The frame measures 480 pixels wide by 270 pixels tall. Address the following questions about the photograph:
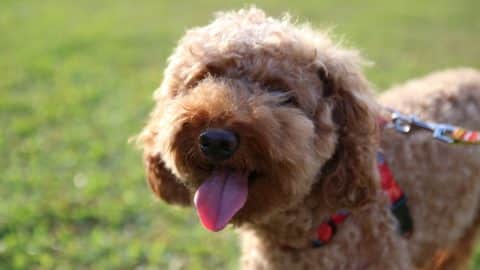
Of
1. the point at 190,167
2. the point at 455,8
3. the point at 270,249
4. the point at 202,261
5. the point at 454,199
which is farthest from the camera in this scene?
the point at 455,8

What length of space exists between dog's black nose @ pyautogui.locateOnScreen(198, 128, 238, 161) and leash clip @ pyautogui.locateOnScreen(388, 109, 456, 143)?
109 centimetres

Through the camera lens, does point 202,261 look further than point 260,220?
Yes

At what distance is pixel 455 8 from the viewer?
14.2 m

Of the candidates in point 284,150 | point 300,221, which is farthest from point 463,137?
point 284,150

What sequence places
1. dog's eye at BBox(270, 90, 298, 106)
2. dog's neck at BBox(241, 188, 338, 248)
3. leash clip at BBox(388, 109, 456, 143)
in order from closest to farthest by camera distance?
dog's eye at BBox(270, 90, 298, 106)
dog's neck at BBox(241, 188, 338, 248)
leash clip at BBox(388, 109, 456, 143)

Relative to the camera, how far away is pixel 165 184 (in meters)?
2.78

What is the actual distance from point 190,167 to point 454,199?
148 centimetres

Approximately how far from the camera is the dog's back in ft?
9.46

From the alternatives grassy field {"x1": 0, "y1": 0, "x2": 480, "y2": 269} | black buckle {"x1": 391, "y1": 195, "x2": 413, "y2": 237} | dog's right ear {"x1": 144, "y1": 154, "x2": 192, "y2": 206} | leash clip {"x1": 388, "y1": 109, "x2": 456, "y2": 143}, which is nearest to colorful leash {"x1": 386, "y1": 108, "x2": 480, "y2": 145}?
leash clip {"x1": 388, "y1": 109, "x2": 456, "y2": 143}

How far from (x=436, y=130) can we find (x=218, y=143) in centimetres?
127

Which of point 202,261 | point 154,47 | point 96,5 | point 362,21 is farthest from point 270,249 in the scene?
point 96,5

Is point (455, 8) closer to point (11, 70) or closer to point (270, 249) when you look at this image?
point (11, 70)

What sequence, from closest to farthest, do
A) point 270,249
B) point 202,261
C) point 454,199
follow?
point 270,249 < point 454,199 < point 202,261

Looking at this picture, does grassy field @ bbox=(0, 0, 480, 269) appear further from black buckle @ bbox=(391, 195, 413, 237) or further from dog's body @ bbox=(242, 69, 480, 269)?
black buckle @ bbox=(391, 195, 413, 237)
